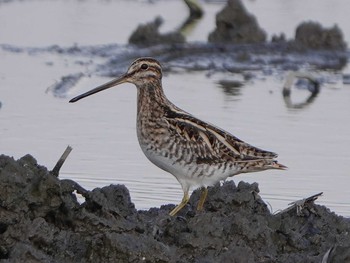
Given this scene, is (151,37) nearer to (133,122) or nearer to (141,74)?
(133,122)

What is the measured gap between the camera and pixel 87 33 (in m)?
18.0

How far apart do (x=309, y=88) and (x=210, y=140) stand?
6136mm

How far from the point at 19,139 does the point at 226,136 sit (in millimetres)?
3045

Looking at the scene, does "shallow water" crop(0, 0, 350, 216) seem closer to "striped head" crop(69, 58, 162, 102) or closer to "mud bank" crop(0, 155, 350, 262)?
"striped head" crop(69, 58, 162, 102)

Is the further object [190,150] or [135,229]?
[190,150]

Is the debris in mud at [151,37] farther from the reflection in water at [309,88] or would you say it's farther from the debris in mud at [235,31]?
the reflection in water at [309,88]

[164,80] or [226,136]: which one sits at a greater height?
[164,80]

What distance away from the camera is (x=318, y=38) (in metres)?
17.1

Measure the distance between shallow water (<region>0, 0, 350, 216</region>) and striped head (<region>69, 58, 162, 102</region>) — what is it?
902mm

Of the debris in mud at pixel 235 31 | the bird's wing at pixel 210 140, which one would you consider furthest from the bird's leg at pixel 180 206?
the debris in mud at pixel 235 31

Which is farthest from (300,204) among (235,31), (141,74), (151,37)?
(235,31)

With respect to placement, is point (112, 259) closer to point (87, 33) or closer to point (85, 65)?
Answer: point (85, 65)

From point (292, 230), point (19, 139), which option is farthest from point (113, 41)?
point (292, 230)

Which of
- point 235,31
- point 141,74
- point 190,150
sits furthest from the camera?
point 235,31
